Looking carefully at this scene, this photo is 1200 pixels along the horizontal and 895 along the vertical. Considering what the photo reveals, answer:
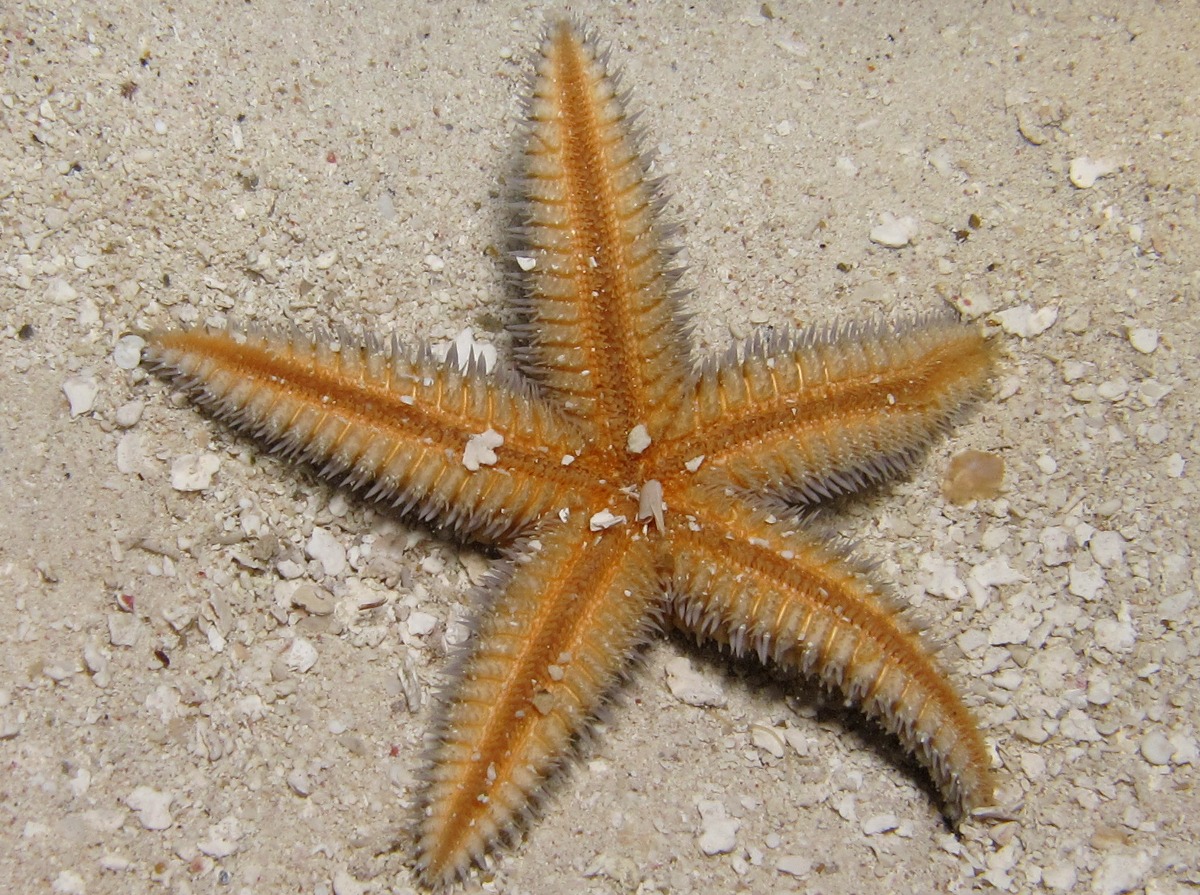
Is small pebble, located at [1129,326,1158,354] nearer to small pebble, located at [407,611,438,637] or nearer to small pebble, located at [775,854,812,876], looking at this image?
small pebble, located at [775,854,812,876]

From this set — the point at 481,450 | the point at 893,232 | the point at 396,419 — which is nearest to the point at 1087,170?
the point at 893,232

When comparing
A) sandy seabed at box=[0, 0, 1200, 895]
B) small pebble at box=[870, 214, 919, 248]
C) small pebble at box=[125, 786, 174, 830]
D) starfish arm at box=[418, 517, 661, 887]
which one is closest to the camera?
starfish arm at box=[418, 517, 661, 887]

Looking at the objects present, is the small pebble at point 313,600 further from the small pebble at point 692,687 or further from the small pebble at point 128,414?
the small pebble at point 692,687

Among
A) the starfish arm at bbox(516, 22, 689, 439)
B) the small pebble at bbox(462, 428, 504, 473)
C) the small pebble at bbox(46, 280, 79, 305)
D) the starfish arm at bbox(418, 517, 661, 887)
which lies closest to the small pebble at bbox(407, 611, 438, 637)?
the starfish arm at bbox(418, 517, 661, 887)

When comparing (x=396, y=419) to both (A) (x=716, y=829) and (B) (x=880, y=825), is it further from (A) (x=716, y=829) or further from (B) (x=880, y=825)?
(B) (x=880, y=825)

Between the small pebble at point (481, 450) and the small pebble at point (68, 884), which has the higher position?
the small pebble at point (481, 450)

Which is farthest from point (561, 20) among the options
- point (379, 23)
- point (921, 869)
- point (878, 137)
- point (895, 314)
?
point (921, 869)

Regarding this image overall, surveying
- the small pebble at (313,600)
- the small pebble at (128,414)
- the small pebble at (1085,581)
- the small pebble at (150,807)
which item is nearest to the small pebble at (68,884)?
the small pebble at (150,807)
